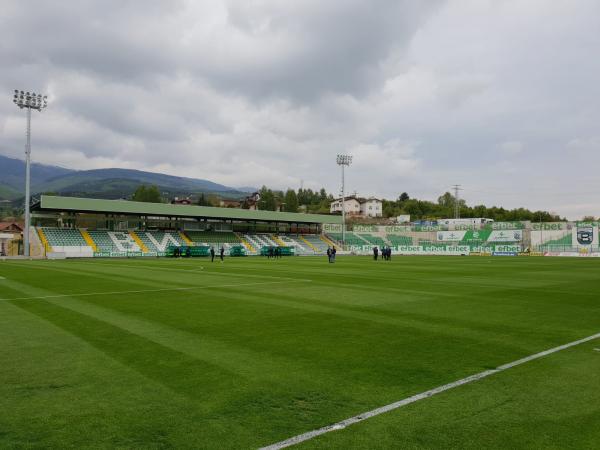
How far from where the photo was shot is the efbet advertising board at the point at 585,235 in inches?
2537

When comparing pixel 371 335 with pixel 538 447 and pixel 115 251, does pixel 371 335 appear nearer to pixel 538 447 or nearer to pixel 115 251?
pixel 538 447

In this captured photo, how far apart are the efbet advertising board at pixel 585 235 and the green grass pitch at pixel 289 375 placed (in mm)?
62395

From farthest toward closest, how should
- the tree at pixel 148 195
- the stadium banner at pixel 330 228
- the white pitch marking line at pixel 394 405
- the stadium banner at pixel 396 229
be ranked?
the tree at pixel 148 195
the stadium banner at pixel 330 228
the stadium banner at pixel 396 229
the white pitch marking line at pixel 394 405

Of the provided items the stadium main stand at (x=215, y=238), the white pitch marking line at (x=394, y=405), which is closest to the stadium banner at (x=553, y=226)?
the stadium main stand at (x=215, y=238)

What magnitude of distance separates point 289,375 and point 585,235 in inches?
2901

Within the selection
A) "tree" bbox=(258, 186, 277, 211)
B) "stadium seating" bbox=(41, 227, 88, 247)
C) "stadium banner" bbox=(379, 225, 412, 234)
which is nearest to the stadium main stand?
"stadium seating" bbox=(41, 227, 88, 247)

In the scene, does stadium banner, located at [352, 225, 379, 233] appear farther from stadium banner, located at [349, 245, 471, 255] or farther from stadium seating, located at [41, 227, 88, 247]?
stadium seating, located at [41, 227, 88, 247]

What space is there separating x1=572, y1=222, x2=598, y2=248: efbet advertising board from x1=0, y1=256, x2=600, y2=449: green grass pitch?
205 feet

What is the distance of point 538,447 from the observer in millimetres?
4195

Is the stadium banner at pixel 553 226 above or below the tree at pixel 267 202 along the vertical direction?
below

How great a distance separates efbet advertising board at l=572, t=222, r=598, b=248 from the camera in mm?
64438

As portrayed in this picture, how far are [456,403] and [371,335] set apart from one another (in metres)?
3.94

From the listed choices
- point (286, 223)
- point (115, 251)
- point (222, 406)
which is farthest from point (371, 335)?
point (286, 223)

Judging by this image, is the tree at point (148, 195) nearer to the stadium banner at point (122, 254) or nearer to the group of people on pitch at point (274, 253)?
the stadium banner at point (122, 254)
